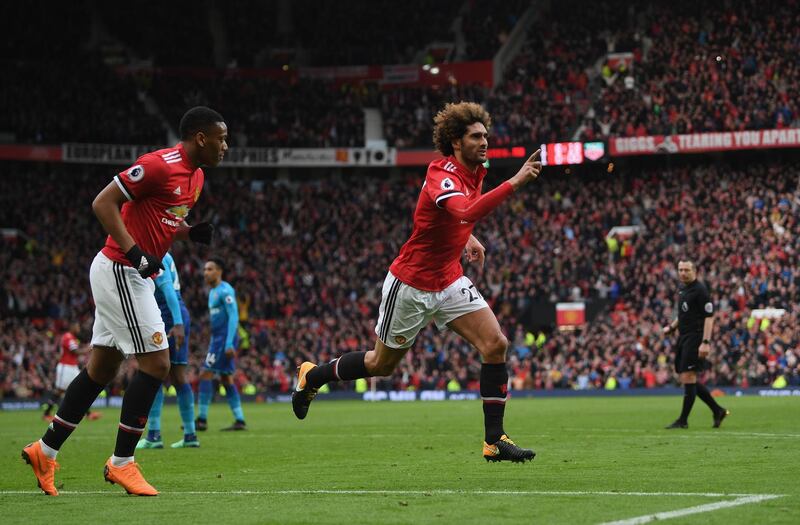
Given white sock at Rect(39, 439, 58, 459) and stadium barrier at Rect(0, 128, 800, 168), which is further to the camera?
stadium barrier at Rect(0, 128, 800, 168)

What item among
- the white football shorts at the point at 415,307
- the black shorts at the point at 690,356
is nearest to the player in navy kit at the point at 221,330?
the black shorts at the point at 690,356

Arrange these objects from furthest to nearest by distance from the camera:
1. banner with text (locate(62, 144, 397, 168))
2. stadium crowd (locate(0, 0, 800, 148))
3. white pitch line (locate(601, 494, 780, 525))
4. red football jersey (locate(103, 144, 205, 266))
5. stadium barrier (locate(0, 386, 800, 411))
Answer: banner with text (locate(62, 144, 397, 168)), stadium crowd (locate(0, 0, 800, 148)), stadium barrier (locate(0, 386, 800, 411)), red football jersey (locate(103, 144, 205, 266)), white pitch line (locate(601, 494, 780, 525))

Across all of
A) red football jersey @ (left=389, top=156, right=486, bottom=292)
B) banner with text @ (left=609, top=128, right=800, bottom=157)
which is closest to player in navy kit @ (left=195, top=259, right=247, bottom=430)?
red football jersey @ (left=389, top=156, right=486, bottom=292)

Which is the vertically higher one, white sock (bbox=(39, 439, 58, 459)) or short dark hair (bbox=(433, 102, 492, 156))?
short dark hair (bbox=(433, 102, 492, 156))

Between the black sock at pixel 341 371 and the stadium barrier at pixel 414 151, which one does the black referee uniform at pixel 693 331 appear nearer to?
the black sock at pixel 341 371

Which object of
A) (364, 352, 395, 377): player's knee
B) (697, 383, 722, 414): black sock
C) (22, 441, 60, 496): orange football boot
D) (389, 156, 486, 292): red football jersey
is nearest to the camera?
(22, 441, 60, 496): orange football boot

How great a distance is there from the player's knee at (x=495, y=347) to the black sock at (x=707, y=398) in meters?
7.61

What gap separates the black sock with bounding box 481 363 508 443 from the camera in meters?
9.06

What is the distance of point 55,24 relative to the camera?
52406mm

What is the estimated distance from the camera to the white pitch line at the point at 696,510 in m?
6.18

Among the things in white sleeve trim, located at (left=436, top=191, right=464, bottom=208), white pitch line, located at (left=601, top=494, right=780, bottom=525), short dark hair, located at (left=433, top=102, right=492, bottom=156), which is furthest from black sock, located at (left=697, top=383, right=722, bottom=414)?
white pitch line, located at (left=601, top=494, right=780, bottom=525)

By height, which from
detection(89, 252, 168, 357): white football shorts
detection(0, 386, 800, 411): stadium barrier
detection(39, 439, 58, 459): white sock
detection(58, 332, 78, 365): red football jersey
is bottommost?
detection(0, 386, 800, 411): stadium barrier

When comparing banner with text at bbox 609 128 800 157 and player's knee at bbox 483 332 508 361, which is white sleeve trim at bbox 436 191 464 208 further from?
banner with text at bbox 609 128 800 157

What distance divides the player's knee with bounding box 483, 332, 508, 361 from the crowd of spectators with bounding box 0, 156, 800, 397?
25823 millimetres
